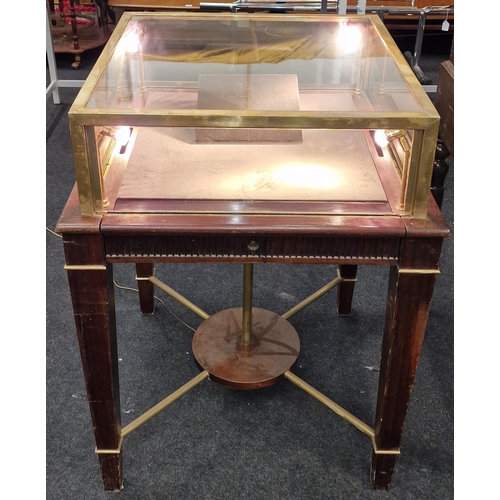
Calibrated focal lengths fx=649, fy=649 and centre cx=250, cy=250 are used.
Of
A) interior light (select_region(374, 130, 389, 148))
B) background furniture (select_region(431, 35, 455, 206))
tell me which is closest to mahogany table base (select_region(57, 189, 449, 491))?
interior light (select_region(374, 130, 389, 148))

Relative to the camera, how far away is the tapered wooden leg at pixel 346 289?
2.03m

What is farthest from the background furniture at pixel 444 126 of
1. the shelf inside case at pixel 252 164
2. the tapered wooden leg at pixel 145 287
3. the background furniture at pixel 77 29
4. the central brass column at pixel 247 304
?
the background furniture at pixel 77 29

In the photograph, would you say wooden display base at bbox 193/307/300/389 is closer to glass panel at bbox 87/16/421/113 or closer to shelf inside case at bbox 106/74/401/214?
shelf inside case at bbox 106/74/401/214

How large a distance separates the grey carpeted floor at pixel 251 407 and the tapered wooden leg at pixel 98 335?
Result: 16 cm

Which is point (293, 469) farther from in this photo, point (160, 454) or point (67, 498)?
point (67, 498)

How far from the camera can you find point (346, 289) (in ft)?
6.86

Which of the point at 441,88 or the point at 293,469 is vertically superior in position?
the point at 441,88

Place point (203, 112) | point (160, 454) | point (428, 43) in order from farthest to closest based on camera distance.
Result: point (428, 43) < point (160, 454) < point (203, 112)

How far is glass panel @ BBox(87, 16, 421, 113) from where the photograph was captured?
1318mm

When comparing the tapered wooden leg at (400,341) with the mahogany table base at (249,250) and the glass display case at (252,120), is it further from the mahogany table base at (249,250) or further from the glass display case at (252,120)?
the glass display case at (252,120)

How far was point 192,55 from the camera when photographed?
1.62 m

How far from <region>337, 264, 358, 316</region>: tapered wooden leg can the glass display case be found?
0.64 meters

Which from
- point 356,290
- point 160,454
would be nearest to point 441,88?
point 356,290

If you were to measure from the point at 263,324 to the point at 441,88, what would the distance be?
921 millimetres
